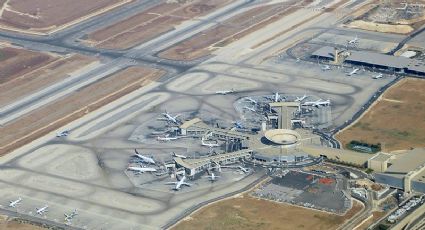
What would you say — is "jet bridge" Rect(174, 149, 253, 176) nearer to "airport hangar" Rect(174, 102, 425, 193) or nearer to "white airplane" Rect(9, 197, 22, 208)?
"airport hangar" Rect(174, 102, 425, 193)

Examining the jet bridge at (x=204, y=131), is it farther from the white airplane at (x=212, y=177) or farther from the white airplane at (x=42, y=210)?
the white airplane at (x=42, y=210)

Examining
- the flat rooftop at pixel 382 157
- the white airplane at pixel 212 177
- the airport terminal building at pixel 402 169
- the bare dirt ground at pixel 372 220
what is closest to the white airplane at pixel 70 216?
the white airplane at pixel 212 177

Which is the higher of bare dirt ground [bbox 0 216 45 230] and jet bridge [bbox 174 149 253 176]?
jet bridge [bbox 174 149 253 176]

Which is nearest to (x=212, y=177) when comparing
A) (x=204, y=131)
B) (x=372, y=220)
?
(x=204, y=131)

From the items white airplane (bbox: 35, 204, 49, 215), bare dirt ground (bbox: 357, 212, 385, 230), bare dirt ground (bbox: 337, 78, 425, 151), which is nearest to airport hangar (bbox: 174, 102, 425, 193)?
bare dirt ground (bbox: 337, 78, 425, 151)

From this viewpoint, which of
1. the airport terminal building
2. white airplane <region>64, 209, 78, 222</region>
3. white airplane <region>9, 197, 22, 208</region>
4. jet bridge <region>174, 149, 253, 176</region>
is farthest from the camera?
jet bridge <region>174, 149, 253, 176</region>

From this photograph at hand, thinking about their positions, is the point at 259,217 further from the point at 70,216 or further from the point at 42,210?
the point at 42,210
